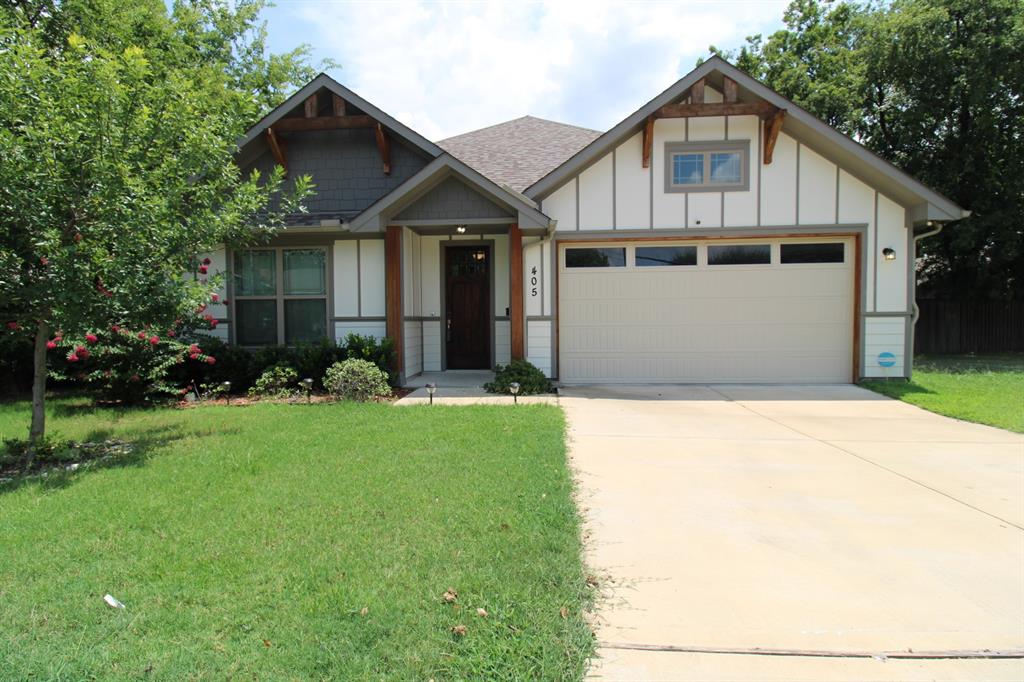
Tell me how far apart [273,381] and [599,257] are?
6.09 metres

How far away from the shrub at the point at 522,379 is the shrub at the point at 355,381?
1840 millimetres

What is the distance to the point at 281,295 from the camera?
10.8 m

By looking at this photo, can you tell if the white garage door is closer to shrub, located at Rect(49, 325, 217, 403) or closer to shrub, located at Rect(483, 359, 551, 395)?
shrub, located at Rect(483, 359, 551, 395)

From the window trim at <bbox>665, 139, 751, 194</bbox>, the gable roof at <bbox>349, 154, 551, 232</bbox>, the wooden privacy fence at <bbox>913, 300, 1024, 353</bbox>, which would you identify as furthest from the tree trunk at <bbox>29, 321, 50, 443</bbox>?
the wooden privacy fence at <bbox>913, 300, 1024, 353</bbox>

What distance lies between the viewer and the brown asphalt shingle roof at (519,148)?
40.1ft

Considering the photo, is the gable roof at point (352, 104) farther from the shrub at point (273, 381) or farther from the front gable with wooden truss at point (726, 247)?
the shrub at point (273, 381)

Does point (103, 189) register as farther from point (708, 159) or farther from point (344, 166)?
point (708, 159)

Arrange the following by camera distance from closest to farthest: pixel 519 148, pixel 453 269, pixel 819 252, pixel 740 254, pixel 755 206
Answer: pixel 755 206
pixel 819 252
pixel 740 254
pixel 453 269
pixel 519 148

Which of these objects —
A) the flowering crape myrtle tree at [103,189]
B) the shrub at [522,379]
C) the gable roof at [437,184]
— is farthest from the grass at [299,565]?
the gable roof at [437,184]

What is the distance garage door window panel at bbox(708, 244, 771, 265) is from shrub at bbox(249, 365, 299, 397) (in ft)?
25.1

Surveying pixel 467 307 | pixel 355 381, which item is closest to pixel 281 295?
pixel 355 381

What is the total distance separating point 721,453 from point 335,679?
4583 mm

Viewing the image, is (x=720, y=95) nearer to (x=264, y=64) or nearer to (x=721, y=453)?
(x=721, y=453)

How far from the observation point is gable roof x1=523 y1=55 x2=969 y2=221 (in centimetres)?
933
